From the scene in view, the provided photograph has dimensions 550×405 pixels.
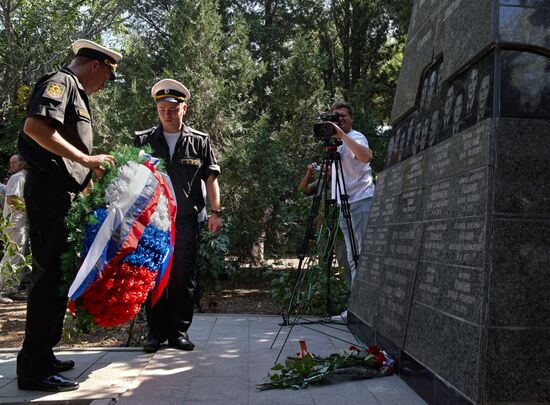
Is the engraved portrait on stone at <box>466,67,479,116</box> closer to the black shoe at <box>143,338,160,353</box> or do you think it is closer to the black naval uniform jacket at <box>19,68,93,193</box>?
the black naval uniform jacket at <box>19,68,93,193</box>

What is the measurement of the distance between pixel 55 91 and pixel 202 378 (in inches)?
80.6

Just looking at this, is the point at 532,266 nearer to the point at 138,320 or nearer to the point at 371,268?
the point at 371,268

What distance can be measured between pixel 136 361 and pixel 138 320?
1.82 metres

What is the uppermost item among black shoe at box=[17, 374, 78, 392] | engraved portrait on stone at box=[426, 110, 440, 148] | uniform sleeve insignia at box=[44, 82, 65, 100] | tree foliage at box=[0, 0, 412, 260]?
tree foliage at box=[0, 0, 412, 260]

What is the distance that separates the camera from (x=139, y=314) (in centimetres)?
601

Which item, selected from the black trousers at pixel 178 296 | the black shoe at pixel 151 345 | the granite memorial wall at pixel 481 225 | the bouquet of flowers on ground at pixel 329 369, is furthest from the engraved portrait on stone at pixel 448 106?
the black shoe at pixel 151 345

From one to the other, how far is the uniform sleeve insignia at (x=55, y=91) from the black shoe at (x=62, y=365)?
1780 millimetres

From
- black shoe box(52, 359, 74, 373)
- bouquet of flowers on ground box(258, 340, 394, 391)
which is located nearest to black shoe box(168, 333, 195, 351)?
Answer: black shoe box(52, 359, 74, 373)

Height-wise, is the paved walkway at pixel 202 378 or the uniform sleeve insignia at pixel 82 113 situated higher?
the uniform sleeve insignia at pixel 82 113

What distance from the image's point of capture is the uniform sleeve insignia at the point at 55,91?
3.37 meters

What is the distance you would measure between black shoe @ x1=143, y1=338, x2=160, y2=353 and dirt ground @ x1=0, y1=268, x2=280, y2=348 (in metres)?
0.48

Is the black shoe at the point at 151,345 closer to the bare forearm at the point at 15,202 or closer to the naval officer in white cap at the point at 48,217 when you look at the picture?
the naval officer in white cap at the point at 48,217

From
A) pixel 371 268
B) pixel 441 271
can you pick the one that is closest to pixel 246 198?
pixel 371 268

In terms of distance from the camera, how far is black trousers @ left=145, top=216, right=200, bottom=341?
15.3 ft
